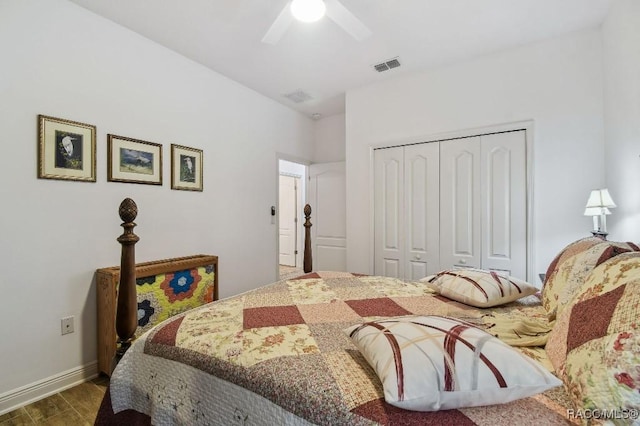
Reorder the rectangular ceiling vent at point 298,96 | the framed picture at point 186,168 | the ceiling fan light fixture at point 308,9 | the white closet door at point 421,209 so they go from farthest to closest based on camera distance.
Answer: the rectangular ceiling vent at point 298,96 → the white closet door at point 421,209 → the framed picture at point 186,168 → the ceiling fan light fixture at point 308,9

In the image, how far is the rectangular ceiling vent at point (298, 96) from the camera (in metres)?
3.74

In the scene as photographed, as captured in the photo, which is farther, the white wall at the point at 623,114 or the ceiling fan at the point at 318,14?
the white wall at the point at 623,114

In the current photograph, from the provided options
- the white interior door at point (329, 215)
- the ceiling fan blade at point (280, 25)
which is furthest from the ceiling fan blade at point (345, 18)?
the white interior door at point (329, 215)

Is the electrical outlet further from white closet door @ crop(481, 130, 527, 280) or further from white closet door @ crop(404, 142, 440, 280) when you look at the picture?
white closet door @ crop(481, 130, 527, 280)

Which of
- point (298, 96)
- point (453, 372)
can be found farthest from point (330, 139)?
point (453, 372)

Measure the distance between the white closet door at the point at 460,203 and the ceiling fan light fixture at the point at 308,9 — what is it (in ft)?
6.31

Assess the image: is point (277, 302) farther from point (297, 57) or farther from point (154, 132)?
point (297, 57)

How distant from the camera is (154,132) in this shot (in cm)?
263

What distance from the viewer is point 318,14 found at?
5.83ft

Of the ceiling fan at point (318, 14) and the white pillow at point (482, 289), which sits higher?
the ceiling fan at point (318, 14)

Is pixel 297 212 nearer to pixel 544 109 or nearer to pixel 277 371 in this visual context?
pixel 544 109

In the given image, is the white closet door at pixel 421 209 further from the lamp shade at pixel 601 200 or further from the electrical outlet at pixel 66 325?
the electrical outlet at pixel 66 325

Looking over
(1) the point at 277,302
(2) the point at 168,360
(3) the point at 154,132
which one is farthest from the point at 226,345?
(3) the point at 154,132

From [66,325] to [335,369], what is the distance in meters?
2.26
